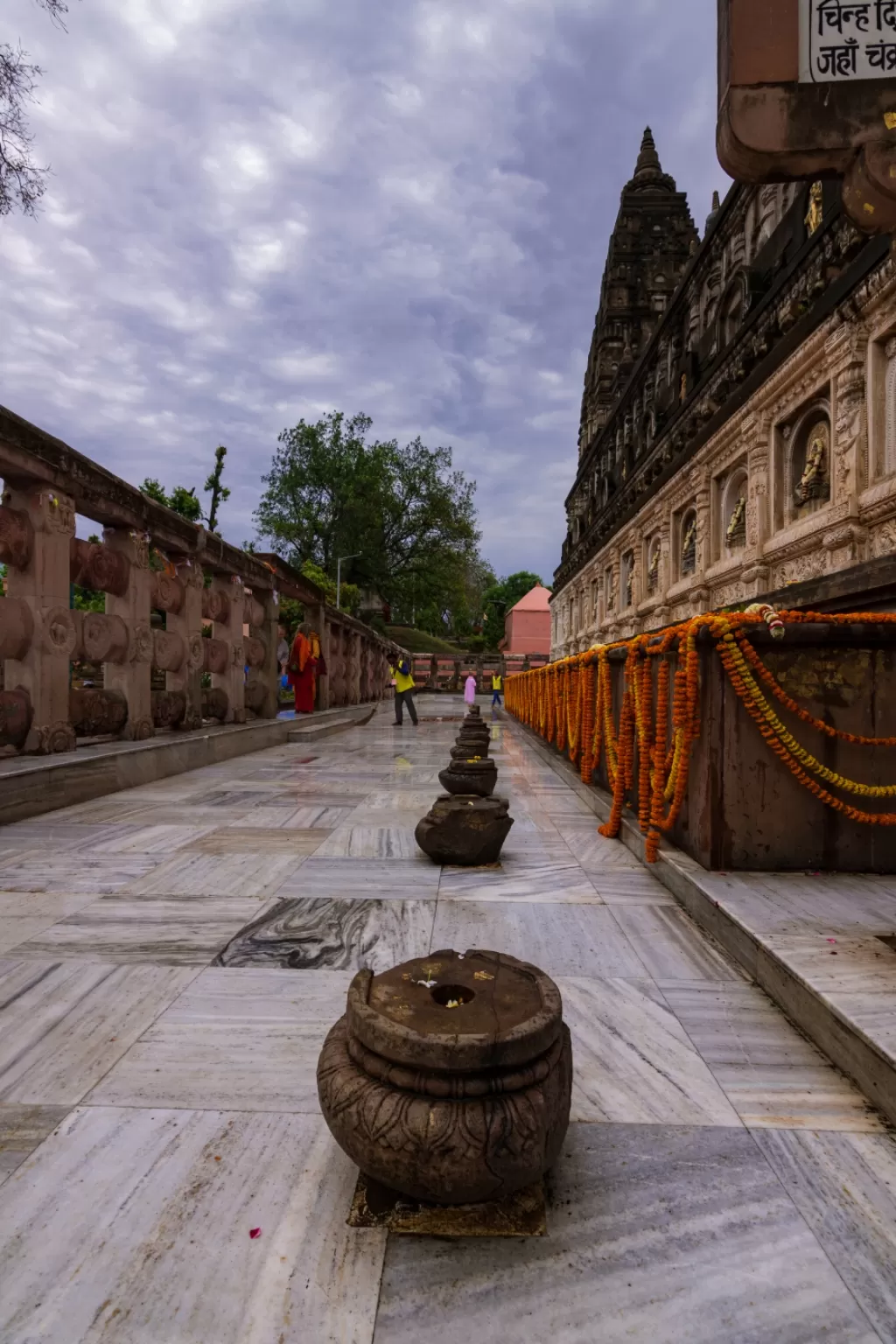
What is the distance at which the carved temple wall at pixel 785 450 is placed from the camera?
8344 millimetres

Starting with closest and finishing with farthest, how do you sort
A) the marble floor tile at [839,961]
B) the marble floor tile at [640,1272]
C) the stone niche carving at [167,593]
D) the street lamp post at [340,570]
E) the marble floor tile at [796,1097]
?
the marble floor tile at [640,1272]
the marble floor tile at [796,1097]
the marble floor tile at [839,961]
the stone niche carving at [167,593]
the street lamp post at [340,570]

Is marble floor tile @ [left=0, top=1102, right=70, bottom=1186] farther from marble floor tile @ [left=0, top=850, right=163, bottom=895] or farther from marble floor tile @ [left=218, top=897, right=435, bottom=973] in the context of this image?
marble floor tile @ [left=0, top=850, right=163, bottom=895]

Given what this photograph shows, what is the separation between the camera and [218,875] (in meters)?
3.48

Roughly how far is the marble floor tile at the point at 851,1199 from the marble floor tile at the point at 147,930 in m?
1.90

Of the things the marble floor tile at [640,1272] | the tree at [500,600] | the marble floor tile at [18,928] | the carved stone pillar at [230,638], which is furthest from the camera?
the tree at [500,600]

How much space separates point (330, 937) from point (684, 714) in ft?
6.19

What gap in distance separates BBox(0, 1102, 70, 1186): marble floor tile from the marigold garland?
109 inches

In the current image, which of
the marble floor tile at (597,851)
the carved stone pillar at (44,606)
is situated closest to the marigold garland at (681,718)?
the marble floor tile at (597,851)

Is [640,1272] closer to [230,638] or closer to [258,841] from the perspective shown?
[258,841]

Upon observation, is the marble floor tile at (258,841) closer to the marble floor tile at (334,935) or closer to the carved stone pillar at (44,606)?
the marble floor tile at (334,935)

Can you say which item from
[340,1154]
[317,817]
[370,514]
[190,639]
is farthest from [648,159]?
[340,1154]

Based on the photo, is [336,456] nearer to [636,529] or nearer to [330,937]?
[636,529]

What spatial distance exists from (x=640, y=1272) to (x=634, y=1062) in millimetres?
687

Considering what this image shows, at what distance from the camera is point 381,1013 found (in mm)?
1409
